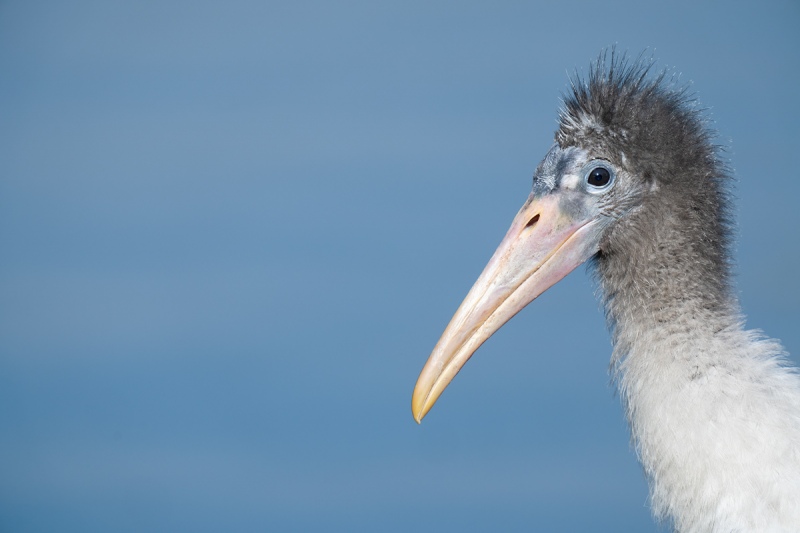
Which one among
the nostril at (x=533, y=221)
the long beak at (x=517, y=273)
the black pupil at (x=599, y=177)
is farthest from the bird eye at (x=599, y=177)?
the nostril at (x=533, y=221)

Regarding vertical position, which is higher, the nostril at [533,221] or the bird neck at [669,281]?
the nostril at [533,221]

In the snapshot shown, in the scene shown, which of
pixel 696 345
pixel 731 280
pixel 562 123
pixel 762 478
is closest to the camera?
pixel 762 478

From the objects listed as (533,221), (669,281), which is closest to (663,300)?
(669,281)

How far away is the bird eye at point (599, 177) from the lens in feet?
19.0

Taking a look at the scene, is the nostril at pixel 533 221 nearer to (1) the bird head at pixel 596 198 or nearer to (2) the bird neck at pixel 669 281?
(1) the bird head at pixel 596 198

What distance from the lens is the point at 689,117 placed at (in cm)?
586

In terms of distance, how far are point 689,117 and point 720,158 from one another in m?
0.29

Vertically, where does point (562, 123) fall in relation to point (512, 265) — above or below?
above

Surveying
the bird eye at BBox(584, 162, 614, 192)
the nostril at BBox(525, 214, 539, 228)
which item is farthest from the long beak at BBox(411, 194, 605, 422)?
the bird eye at BBox(584, 162, 614, 192)

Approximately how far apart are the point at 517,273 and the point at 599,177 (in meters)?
0.72

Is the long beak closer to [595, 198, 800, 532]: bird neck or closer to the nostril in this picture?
the nostril

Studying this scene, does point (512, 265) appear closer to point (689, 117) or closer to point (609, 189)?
point (609, 189)

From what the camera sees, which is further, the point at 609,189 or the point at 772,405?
the point at 609,189

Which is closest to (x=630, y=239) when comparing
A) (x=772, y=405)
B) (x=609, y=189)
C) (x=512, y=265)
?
(x=609, y=189)
